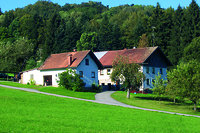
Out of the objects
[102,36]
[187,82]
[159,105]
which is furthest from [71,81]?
[102,36]

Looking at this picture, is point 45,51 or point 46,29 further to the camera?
point 46,29

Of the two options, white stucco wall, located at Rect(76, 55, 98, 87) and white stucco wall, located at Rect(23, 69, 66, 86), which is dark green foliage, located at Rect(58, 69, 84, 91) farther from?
white stucco wall, located at Rect(23, 69, 66, 86)

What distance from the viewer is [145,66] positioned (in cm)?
6147

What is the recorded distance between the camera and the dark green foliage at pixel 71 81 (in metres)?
51.2

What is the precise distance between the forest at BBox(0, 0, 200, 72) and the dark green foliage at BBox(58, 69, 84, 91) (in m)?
27.6

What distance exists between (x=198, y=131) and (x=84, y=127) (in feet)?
25.7

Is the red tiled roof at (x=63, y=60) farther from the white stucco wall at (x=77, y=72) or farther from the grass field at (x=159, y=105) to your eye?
the grass field at (x=159, y=105)

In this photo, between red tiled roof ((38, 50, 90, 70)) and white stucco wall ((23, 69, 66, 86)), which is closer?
red tiled roof ((38, 50, 90, 70))

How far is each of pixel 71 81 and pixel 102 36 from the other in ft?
180

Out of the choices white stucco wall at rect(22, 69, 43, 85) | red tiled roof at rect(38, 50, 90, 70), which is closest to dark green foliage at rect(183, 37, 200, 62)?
red tiled roof at rect(38, 50, 90, 70)

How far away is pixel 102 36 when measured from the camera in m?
105

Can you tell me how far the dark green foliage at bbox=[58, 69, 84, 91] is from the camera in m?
51.2

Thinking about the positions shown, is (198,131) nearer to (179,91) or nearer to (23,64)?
(179,91)

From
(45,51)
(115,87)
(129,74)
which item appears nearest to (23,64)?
(45,51)
